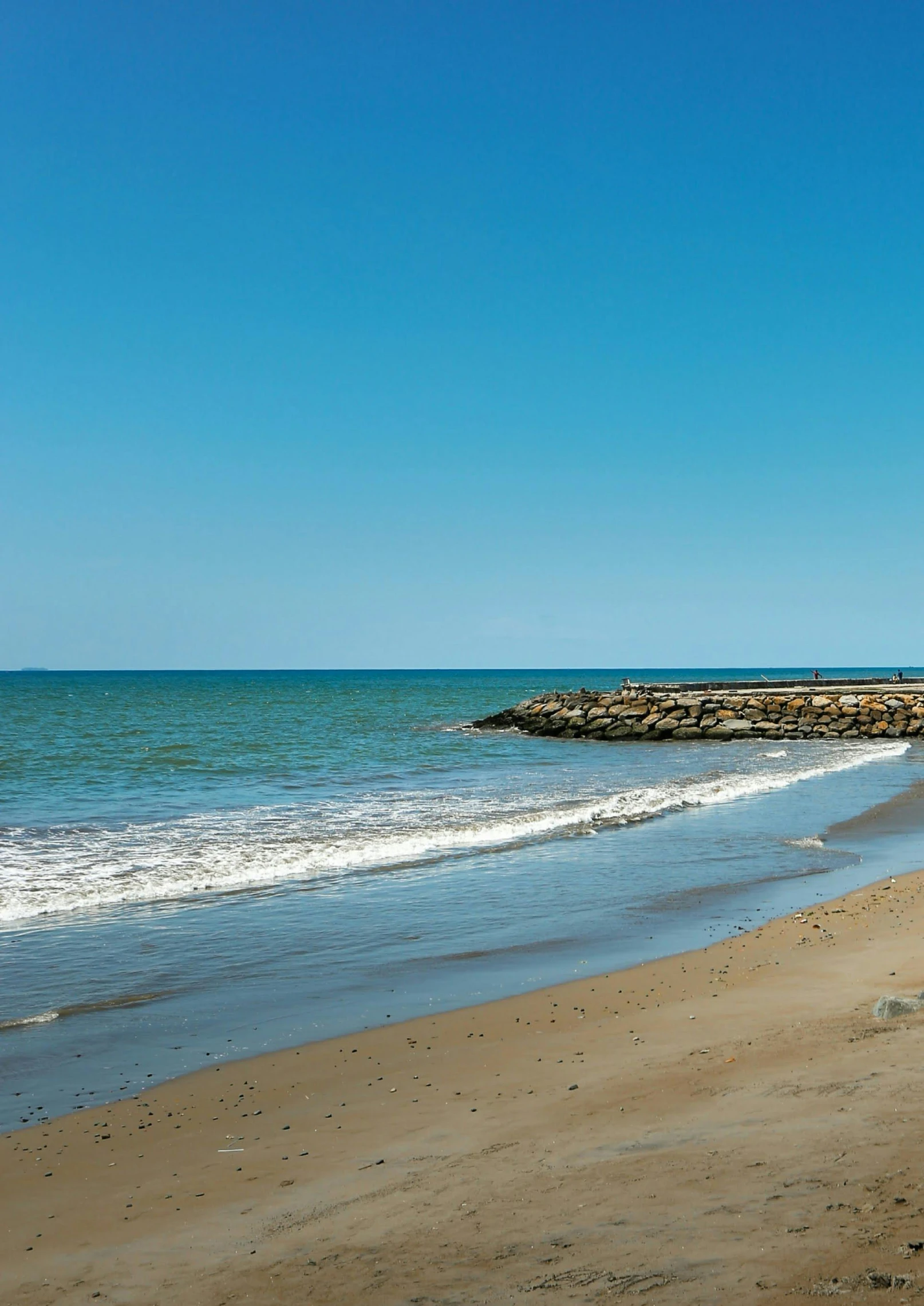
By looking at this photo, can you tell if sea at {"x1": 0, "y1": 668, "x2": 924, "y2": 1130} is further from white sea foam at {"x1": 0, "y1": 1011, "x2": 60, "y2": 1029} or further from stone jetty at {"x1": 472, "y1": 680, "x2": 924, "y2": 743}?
stone jetty at {"x1": 472, "y1": 680, "x2": 924, "y2": 743}

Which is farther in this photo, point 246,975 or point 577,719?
point 577,719

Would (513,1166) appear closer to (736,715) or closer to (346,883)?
(346,883)

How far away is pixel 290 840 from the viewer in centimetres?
1611

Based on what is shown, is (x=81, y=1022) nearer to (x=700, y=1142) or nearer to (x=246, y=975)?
(x=246, y=975)

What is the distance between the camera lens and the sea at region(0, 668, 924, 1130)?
7.70m

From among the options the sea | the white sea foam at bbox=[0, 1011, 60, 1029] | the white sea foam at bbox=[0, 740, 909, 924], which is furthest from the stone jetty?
the white sea foam at bbox=[0, 1011, 60, 1029]

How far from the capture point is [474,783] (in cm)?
2428

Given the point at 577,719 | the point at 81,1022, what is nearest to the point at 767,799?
the point at 81,1022

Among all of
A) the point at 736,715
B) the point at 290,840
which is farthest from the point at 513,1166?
the point at 736,715

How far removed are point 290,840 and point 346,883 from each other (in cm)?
335

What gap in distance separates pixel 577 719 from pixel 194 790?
2439 cm

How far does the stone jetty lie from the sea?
36.6 ft

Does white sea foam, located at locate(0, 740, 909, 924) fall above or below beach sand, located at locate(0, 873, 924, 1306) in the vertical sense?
below

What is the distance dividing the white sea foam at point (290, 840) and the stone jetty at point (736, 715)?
59.0 ft
